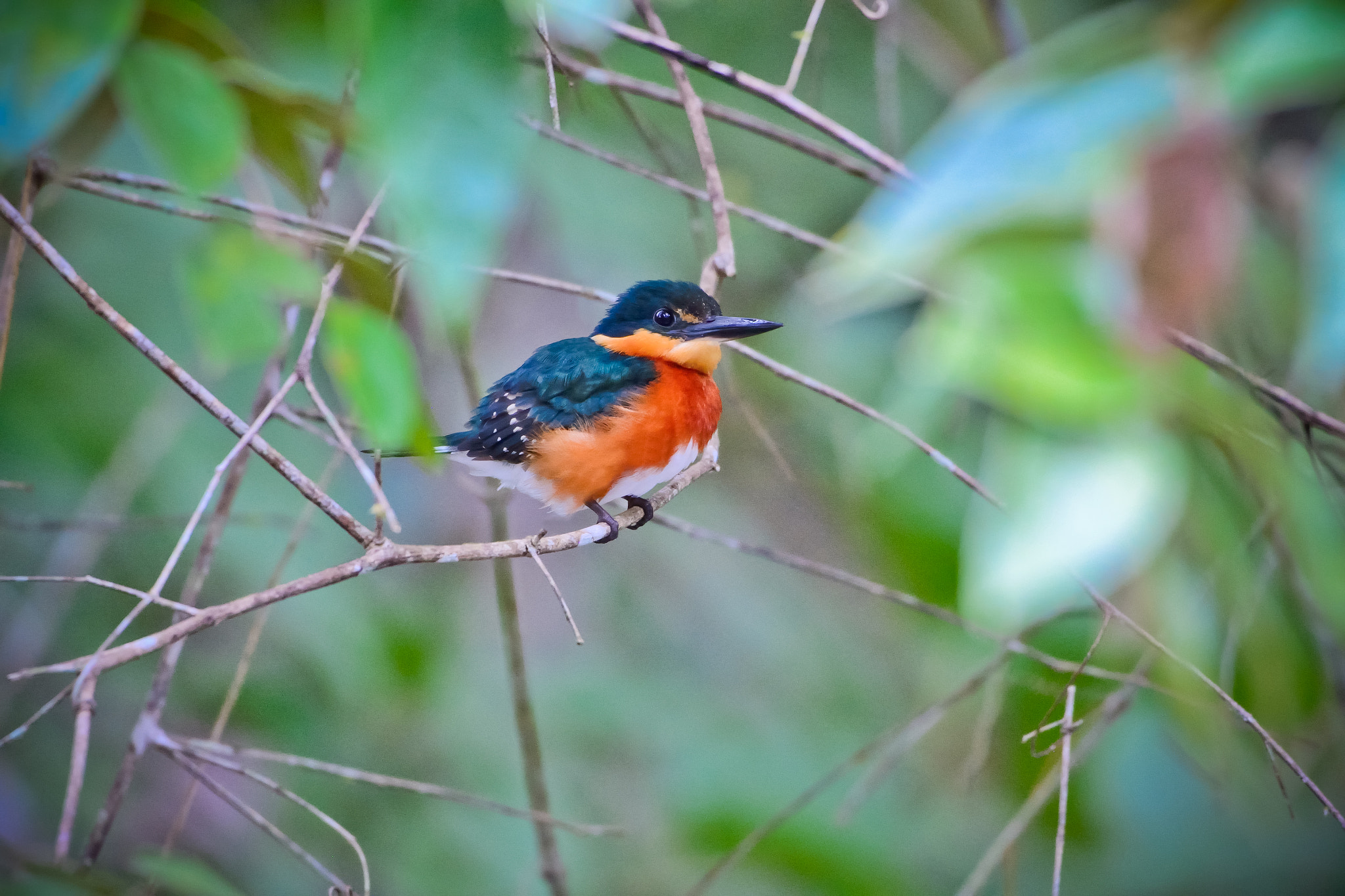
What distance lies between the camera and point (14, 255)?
0.87 metres

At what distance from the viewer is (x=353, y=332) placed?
71cm

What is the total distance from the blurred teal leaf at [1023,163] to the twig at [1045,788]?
2.63 feet

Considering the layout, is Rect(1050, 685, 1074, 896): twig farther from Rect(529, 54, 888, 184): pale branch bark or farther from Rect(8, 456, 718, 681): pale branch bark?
Rect(529, 54, 888, 184): pale branch bark

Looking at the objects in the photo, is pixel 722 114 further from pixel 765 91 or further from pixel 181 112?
pixel 181 112

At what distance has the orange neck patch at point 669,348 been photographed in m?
1.05

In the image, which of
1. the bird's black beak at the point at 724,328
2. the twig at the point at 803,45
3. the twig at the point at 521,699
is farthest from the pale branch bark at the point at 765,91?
the twig at the point at 521,699

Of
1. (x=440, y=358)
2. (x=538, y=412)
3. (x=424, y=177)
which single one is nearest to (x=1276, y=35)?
(x=424, y=177)

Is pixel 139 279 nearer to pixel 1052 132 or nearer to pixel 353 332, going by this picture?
pixel 353 332

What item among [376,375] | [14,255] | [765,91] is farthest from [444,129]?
[14,255]

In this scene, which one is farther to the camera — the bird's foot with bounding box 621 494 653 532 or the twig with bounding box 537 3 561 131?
the bird's foot with bounding box 621 494 653 532

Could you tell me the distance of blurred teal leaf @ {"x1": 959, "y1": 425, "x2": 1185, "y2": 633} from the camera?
23.3 inches

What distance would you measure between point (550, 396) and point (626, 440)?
99 millimetres

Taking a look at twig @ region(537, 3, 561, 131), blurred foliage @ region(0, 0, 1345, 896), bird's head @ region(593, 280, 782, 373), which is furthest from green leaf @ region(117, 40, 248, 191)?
bird's head @ region(593, 280, 782, 373)

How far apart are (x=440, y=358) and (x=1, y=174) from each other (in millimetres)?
530
